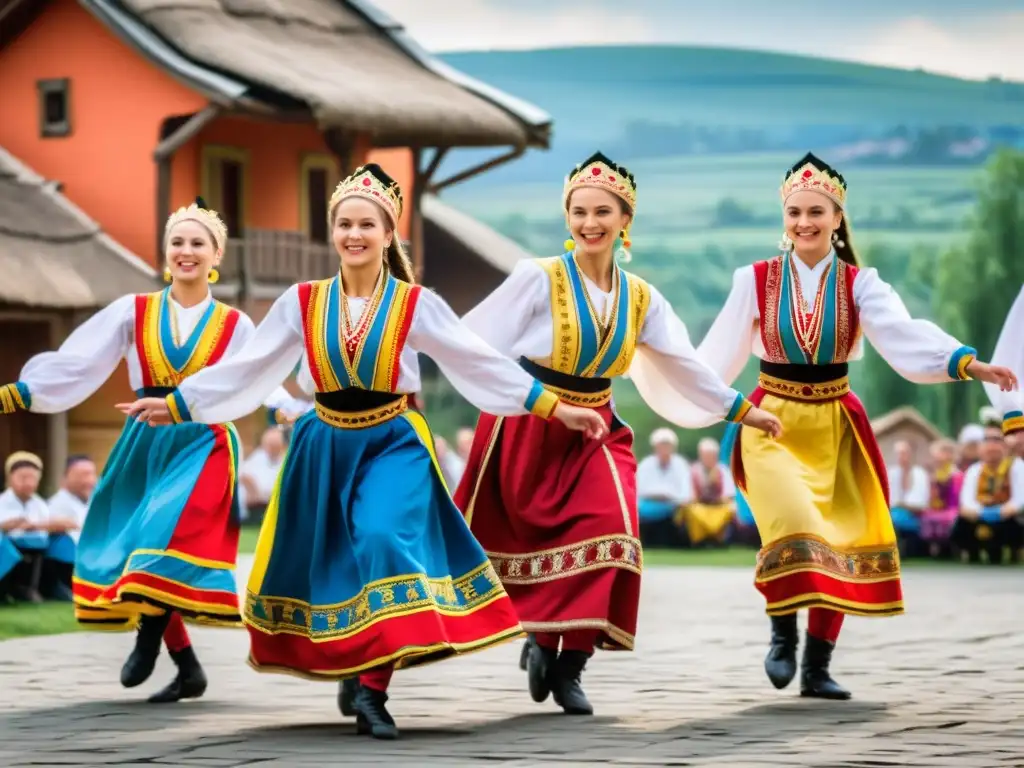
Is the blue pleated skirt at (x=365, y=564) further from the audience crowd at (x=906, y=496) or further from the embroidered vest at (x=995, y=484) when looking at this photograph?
the embroidered vest at (x=995, y=484)

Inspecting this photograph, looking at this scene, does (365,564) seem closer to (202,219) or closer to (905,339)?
(202,219)

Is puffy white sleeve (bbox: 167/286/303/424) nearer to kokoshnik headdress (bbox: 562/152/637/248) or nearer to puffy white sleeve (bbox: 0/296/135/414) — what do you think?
puffy white sleeve (bbox: 0/296/135/414)

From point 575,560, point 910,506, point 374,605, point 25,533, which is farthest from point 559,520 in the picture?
point 910,506

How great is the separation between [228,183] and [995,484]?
9.75m

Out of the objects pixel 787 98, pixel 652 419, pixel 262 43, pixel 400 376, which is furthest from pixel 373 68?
pixel 400 376

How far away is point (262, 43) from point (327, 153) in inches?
88.0

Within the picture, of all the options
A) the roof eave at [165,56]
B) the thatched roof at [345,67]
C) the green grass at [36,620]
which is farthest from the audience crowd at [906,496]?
the thatched roof at [345,67]

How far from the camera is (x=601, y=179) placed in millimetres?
7809

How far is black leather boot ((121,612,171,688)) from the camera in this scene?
7977 mm

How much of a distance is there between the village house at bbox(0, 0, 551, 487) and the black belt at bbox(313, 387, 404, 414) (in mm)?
14076

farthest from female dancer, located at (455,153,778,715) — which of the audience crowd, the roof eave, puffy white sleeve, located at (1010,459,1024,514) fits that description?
the roof eave

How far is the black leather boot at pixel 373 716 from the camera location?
6758 millimetres

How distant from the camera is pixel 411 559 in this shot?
688cm

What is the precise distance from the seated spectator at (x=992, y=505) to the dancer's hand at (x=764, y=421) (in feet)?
31.9
